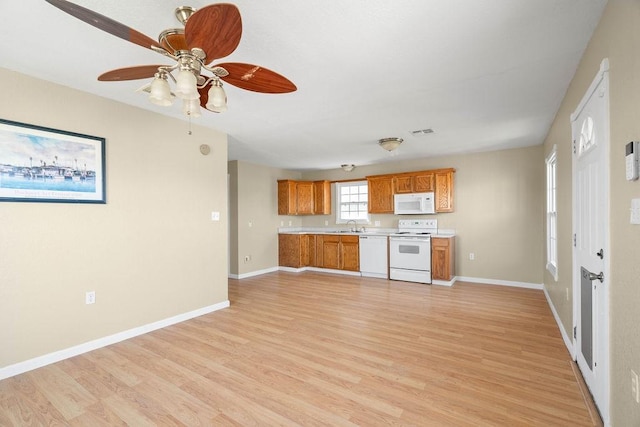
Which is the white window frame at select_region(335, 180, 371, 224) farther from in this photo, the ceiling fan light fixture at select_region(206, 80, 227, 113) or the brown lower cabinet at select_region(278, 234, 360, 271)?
the ceiling fan light fixture at select_region(206, 80, 227, 113)

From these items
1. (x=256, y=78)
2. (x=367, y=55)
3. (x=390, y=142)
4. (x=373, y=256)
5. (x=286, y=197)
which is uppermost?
(x=367, y=55)

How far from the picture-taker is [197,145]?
367 cm

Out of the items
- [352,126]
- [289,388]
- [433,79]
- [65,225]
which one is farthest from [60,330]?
[433,79]

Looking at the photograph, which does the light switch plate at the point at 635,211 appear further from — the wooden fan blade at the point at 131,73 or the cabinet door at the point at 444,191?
the cabinet door at the point at 444,191

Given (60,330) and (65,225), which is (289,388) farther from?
(65,225)

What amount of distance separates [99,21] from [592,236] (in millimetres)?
2931

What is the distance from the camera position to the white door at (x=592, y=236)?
5.43 feet

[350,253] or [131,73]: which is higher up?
[131,73]

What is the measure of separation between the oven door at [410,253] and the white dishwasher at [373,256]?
154 millimetres

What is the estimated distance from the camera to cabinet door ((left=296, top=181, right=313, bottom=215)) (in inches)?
273

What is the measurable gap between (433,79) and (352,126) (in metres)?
1.39

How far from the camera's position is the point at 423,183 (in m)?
5.68

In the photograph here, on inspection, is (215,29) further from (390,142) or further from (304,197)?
(304,197)

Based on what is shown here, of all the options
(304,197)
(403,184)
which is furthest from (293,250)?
(403,184)
